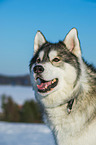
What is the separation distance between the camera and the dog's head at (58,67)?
14.5 feet

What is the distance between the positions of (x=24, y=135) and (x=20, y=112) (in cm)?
1797

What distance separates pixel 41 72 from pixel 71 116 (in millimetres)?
1042

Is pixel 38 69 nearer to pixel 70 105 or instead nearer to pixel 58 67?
pixel 58 67

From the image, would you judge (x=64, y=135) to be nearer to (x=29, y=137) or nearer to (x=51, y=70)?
(x=51, y=70)

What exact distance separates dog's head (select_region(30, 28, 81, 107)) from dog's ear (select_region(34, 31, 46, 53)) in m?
0.45

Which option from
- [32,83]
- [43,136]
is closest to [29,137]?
[43,136]

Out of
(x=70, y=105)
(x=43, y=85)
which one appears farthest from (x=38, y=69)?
(x=70, y=105)

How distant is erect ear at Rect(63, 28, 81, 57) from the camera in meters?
4.71

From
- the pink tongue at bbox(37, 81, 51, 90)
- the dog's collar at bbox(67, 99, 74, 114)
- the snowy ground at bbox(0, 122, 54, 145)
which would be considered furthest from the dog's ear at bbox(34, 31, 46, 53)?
the snowy ground at bbox(0, 122, 54, 145)

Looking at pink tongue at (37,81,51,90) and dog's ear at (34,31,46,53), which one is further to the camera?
dog's ear at (34,31,46,53)

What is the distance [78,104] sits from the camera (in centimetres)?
456

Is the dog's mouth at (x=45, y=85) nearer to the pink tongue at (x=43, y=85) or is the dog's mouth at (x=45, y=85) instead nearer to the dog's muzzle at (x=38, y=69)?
the pink tongue at (x=43, y=85)

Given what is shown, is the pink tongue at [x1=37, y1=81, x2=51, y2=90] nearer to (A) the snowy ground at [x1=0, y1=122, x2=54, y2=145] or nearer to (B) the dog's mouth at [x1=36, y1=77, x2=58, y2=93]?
(B) the dog's mouth at [x1=36, y1=77, x2=58, y2=93]

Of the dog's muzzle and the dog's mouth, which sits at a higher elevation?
the dog's muzzle
